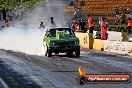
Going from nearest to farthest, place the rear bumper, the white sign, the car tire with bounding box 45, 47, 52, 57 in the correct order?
the rear bumper, the car tire with bounding box 45, 47, 52, 57, the white sign

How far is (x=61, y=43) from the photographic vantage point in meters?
21.1

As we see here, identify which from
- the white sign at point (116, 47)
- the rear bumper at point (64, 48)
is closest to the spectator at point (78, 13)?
the white sign at point (116, 47)

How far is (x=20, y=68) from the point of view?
650 inches

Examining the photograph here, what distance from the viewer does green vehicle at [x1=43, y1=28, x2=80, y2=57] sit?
21.0m

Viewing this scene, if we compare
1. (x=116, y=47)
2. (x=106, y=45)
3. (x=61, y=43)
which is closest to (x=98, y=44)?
(x=106, y=45)

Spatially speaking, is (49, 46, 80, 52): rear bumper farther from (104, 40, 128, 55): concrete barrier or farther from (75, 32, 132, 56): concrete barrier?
(104, 40, 128, 55): concrete barrier

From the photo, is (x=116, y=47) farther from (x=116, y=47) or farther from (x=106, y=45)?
(x=106, y=45)

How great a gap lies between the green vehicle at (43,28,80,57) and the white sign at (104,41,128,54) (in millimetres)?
3213

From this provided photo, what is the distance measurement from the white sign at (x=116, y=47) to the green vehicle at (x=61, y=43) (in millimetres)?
3213

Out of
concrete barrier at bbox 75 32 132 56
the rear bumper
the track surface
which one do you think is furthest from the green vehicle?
concrete barrier at bbox 75 32 132 56

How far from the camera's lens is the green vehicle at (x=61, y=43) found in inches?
826

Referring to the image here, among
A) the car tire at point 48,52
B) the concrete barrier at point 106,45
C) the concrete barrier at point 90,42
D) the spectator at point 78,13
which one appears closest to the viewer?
the car tire at point 48,52

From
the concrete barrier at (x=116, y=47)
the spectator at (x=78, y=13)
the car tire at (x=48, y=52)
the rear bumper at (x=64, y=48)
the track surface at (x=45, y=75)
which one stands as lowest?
the spectator at (x=78, y=13)

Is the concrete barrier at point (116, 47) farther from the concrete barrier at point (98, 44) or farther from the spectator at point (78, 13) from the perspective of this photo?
the spectator at point (78, 13)
